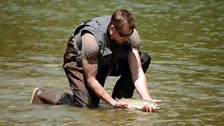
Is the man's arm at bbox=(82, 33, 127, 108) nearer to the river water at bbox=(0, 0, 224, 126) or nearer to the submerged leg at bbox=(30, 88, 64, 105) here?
the river water at bbox=(0, 0, 224, 126)

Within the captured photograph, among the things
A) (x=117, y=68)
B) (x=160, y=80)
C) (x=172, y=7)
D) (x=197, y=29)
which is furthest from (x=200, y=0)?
(x=117, y=68)

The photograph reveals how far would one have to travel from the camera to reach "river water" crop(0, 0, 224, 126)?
26.5ft

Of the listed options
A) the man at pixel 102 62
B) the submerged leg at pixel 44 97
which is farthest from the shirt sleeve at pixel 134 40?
the submerged leg at pixel 44 97

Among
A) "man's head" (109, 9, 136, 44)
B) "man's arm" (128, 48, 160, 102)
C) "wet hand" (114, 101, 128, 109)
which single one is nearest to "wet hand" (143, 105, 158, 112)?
"wet hand" (114, 101, 128, 109)

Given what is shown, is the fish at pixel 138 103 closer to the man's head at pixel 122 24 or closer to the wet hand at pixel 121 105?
the wet hand at pixel 121 105

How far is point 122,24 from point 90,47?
0.51 m

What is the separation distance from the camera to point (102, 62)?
27.2ft

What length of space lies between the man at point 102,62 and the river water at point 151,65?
22cm

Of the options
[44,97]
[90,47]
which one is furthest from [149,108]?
[44,97]

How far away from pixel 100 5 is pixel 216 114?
1733 centimetres

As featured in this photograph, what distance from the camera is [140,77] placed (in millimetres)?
8438

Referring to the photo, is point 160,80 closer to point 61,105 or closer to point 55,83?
point 55,83

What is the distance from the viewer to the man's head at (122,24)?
25.5 feet

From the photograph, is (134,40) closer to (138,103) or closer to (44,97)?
(138,103)
